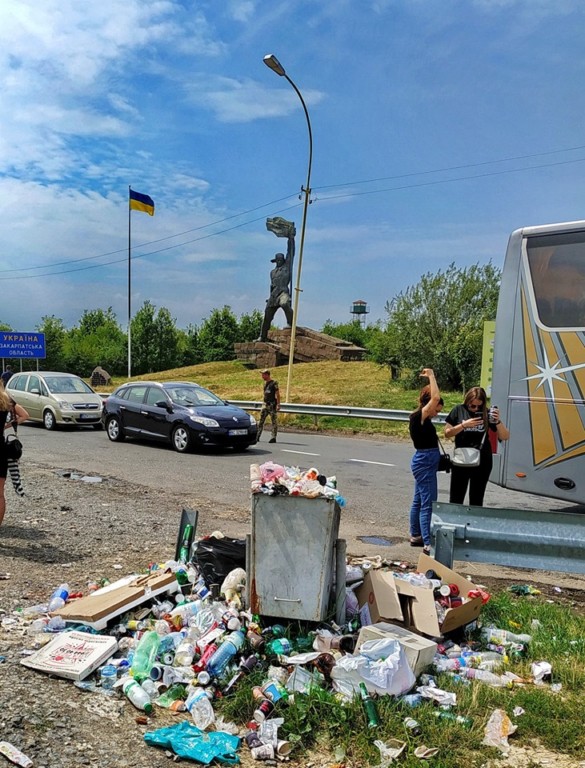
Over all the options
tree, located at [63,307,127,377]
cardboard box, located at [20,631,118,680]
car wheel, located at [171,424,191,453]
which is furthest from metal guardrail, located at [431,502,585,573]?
tree, located at [63,307,127,377]

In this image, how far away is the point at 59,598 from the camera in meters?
4.71

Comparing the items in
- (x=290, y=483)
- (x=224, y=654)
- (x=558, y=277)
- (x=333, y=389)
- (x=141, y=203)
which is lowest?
(x=224, y=654)

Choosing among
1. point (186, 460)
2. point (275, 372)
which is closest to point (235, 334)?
point (275, 372)

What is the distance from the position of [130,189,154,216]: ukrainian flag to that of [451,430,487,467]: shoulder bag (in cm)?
3412

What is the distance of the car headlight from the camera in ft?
45.4

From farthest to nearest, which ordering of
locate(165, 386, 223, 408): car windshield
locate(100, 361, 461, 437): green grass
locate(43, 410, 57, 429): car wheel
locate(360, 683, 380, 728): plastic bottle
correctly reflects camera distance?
locate(100, 361, 461, 437): green grass
locate(43, 410, 57, 429): car wheel
locate(165, 386, 223, 408): car windshield
locate(360, 683, 380, 728): plastic bottle

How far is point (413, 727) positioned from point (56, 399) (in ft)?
57.0

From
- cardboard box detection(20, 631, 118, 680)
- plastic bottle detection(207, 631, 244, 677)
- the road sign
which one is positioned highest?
the road sign

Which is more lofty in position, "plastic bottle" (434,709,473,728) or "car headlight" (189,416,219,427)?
"car headlight" (189,416,219,427)

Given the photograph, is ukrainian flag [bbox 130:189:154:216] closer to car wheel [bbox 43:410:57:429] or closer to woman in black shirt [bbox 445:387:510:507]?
car wheel [bbox 43:410:57:429]

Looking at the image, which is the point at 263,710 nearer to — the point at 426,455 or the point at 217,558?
the point at 217,558

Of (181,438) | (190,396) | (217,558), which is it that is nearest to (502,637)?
(217,558)

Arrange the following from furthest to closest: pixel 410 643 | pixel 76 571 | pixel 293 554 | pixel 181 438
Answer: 1. pixel 181 438
2. pixel 76 571
3. pixel 293 554
4. pixel 410 643

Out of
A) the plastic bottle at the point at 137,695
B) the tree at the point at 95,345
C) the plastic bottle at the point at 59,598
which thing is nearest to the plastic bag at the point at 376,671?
the plastic bottle at the point at 137,695
